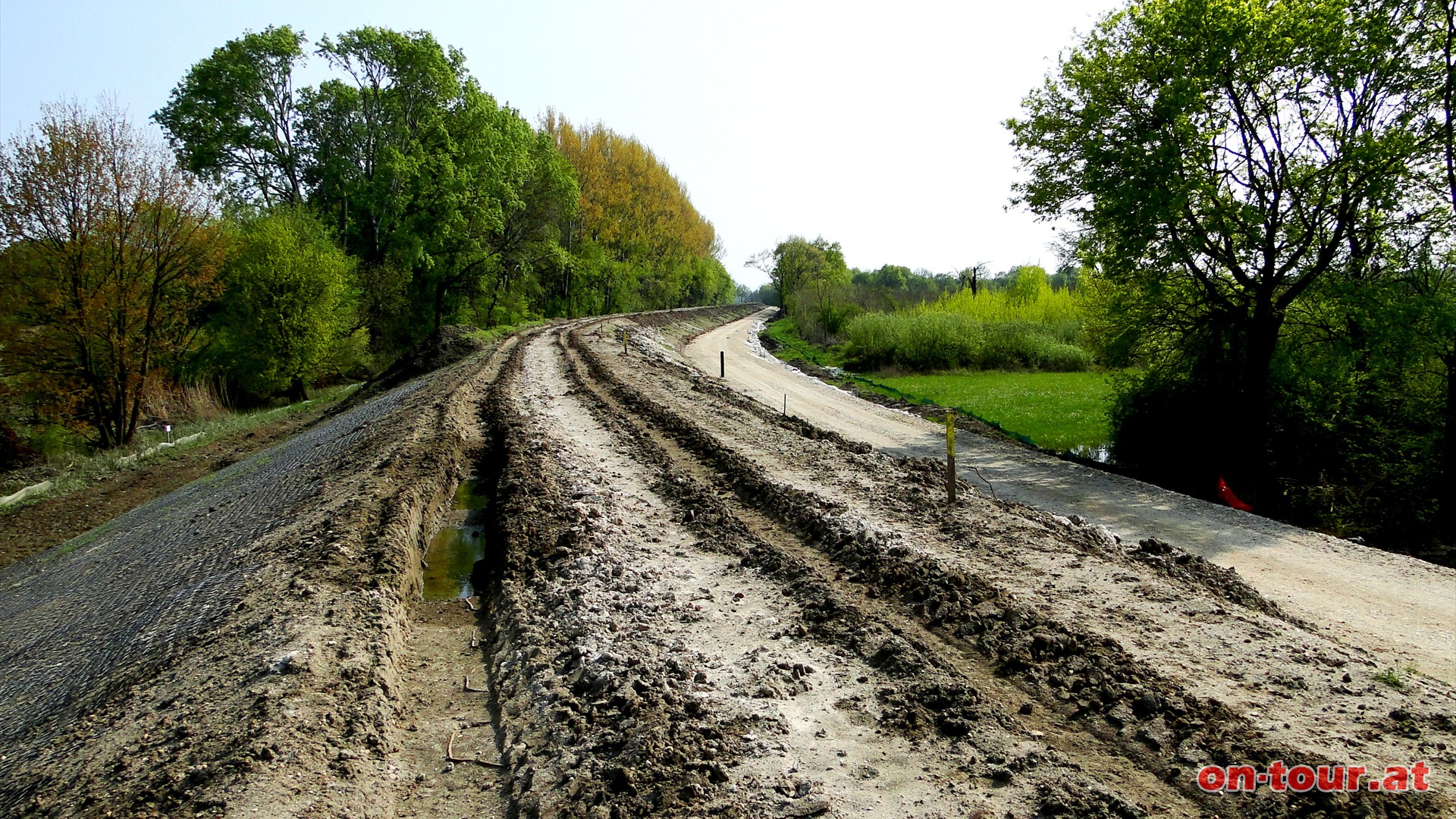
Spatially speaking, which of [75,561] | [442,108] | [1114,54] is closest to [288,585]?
[75,561]

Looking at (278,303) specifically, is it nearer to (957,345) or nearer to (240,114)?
(240,114)

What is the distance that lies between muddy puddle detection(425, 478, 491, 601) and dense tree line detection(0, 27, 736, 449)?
→ 54.1 feet

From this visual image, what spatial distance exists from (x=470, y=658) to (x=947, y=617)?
4.49 meters

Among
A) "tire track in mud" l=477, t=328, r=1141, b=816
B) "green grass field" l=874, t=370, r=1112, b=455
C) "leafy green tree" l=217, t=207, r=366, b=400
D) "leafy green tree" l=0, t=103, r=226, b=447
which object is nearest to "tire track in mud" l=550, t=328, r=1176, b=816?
"tire track in mud" l=477, t=328, r=1141, b=816

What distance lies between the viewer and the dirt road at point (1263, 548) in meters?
7.47

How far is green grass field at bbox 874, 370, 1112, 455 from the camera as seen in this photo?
64.6 feet

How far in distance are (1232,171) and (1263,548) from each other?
857 centimetres

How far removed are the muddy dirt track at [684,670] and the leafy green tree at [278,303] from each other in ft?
67.9

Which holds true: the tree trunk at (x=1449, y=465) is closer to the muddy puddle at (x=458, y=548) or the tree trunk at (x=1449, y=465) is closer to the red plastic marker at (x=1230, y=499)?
Result: the red plastic marker at (x=1230, y=499)

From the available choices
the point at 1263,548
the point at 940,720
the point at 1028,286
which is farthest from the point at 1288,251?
the point at 1028,286

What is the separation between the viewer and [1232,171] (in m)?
14.8

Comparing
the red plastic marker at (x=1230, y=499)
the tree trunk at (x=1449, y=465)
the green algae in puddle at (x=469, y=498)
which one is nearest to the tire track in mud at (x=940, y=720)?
the green algae in puddle at (x=469, y=498)

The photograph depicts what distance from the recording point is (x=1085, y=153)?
16172mm

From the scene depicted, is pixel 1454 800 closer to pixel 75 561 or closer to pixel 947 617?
pixel 947 617
